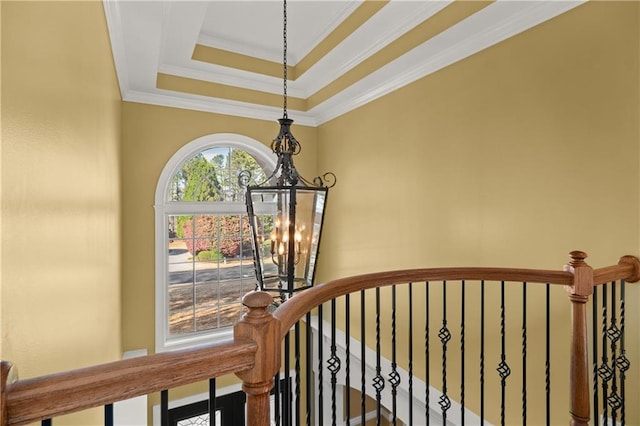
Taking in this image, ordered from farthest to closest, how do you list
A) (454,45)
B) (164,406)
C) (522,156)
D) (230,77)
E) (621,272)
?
(230,77) → (454,45) → (522,156) → (621,272) → (164,406)

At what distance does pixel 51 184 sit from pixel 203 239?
10.1 ft

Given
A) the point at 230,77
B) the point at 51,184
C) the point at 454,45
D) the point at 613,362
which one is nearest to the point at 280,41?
the point at 230,77

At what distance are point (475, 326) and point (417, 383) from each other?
2.67ft

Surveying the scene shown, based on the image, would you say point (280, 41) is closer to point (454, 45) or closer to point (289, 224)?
point (454, 45)

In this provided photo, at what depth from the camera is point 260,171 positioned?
442cm

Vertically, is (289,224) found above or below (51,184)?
below

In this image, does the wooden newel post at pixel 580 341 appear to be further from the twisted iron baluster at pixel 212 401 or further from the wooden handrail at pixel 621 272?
the twisted iron baluster at pixel 212 401

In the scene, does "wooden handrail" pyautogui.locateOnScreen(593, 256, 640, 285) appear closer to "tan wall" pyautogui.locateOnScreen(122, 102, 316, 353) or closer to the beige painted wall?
the beige painted wall

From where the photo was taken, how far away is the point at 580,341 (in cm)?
160

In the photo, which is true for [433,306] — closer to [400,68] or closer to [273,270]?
[273,270]

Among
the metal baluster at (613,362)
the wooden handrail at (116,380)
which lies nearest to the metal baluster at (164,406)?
the wooden handrail at (116,380)

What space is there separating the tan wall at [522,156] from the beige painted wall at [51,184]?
7.86 feet

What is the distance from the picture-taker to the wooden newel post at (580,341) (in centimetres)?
156

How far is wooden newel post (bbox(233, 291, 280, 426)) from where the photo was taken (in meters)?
0.79
